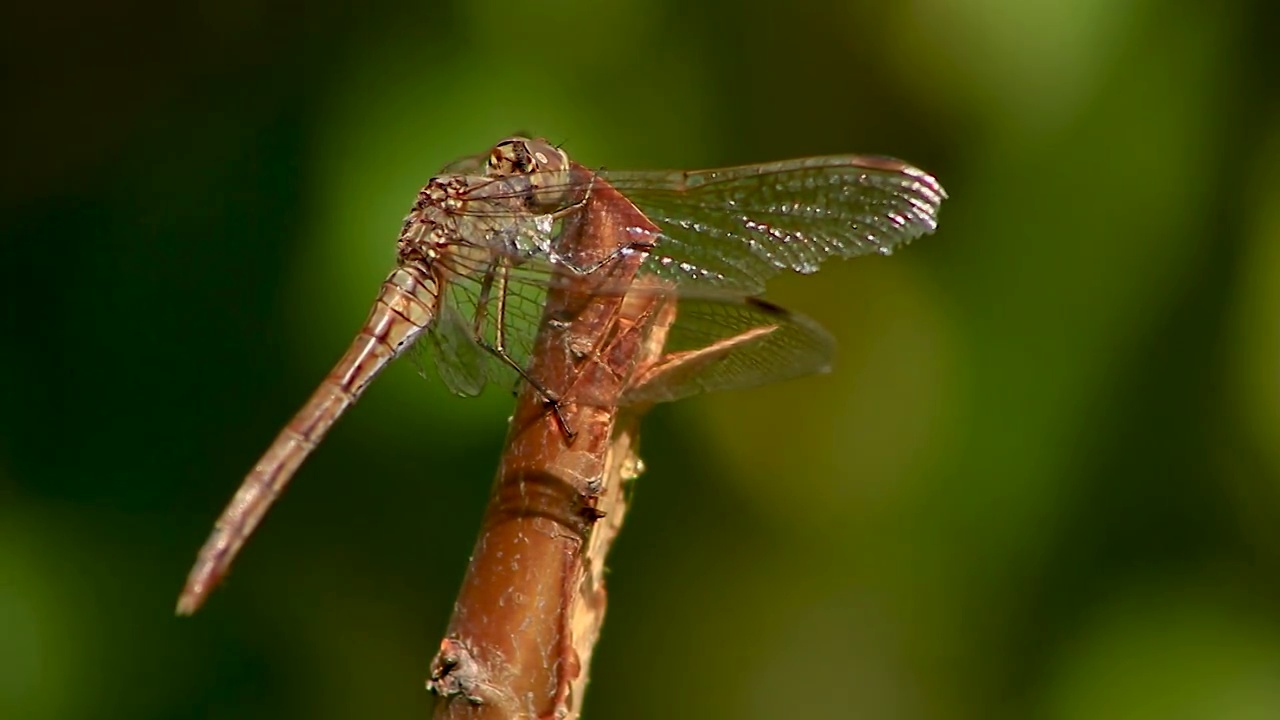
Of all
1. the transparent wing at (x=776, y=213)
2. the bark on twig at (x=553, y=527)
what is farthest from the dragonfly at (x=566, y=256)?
the bark on twig at (x=553, y=527)

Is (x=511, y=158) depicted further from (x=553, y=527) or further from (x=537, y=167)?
(x=553, y=527)

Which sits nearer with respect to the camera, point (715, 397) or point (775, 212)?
point (775, 212)

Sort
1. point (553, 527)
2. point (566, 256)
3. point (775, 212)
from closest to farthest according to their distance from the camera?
1. point (553, 527)
2. point (566, 256)
3. point (775, 212)

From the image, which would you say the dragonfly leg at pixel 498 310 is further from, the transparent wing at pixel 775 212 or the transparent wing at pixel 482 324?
the transparent wing at pixel 775 212

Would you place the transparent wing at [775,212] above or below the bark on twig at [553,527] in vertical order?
above

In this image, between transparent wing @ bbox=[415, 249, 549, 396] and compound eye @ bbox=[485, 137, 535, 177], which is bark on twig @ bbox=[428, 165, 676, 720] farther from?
compound eye @ bbox=[485, 137, 535, 177]

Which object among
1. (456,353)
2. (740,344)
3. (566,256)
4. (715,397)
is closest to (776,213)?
(740,344)
